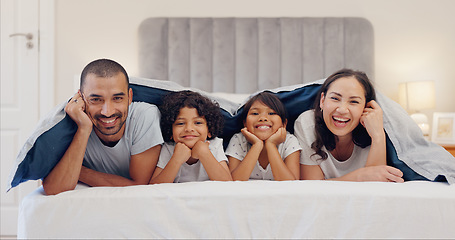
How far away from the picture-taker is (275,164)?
1.32m

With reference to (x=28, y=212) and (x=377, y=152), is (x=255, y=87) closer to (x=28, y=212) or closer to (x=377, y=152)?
(x=377, y=152)

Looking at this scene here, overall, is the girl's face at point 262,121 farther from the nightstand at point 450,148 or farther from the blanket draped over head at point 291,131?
the nightstand at point 450,148

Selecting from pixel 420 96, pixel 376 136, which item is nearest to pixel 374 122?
pixel 376 136

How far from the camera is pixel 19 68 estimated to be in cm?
295

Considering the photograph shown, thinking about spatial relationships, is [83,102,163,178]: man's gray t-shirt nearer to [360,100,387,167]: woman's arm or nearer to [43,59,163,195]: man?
[43,59,163,195]: man

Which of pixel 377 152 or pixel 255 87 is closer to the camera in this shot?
pixel 377 152

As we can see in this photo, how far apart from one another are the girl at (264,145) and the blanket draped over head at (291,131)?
0.28ft

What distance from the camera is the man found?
41.7 inches

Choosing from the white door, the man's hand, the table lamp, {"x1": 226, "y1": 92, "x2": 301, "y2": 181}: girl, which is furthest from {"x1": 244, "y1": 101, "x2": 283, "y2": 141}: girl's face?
the white door

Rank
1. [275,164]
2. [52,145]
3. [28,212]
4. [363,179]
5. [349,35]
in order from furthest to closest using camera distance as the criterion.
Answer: [349,35] < [275,164] < [363,179] < [52,145] < [28,212]

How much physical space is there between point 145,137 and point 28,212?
0.44 metres

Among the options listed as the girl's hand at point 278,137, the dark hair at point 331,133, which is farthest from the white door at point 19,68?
the dark hair at point 331,133

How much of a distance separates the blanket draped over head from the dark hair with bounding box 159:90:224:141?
0.25ft

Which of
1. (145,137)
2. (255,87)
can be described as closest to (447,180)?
(145,137)
